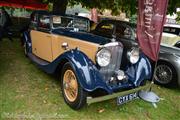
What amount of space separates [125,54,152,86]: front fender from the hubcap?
1.49 metres

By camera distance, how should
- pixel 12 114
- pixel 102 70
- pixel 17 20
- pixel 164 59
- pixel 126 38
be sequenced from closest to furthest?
pixel 12 114 < pixel 102 70 < pixel 164 59 < pixel 126 38 < pixel 17 20

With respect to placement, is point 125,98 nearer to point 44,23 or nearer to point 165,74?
point 165,74

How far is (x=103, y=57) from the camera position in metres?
4.39

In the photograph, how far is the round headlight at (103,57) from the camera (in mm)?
4338

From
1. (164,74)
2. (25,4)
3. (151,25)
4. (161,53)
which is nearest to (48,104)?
(151,25)

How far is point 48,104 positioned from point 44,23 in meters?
2.25

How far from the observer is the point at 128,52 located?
16.3ft

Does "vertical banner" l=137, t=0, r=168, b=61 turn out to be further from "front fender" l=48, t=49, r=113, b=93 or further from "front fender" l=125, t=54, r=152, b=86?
"front fender" l=48, t=49, r=113, b=93

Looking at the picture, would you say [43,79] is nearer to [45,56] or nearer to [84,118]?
[45,56]

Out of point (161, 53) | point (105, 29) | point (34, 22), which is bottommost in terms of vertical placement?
point (161, 53)

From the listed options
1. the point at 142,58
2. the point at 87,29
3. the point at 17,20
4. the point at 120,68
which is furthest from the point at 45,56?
the point at 17,20

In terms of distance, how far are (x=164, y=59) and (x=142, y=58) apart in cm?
148

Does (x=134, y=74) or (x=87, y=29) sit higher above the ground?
(x=87, y=29)

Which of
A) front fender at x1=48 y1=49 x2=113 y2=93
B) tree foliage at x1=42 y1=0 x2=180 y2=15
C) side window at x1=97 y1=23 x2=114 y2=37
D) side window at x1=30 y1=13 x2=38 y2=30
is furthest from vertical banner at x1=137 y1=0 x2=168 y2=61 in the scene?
tree foliage at x1=42 y1=0 x2=180 y2=15
